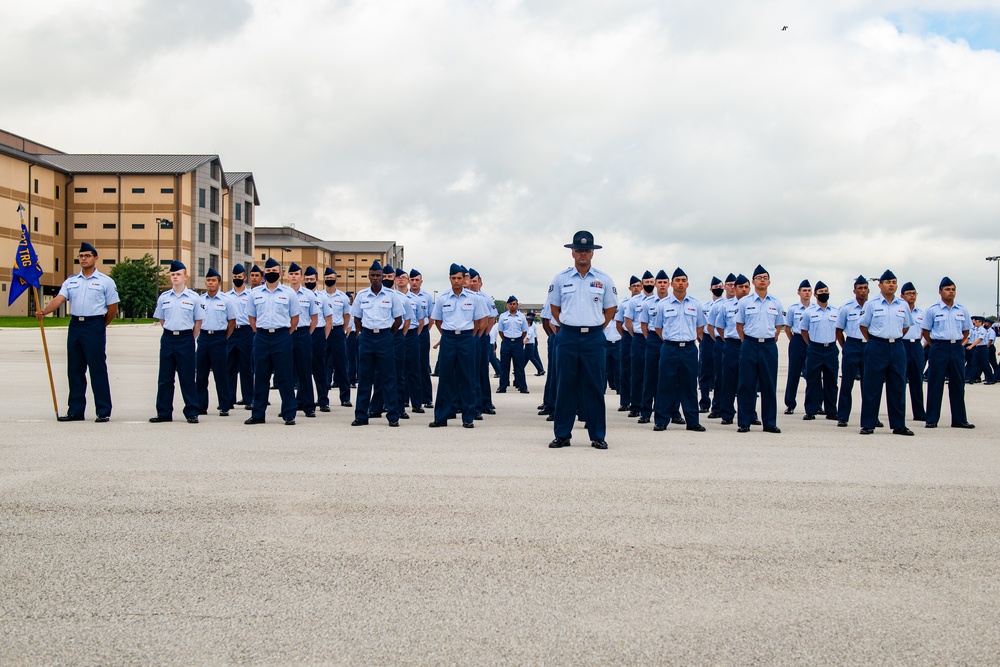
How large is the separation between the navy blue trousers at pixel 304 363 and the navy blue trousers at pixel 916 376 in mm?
8837

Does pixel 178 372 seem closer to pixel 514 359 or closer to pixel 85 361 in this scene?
pixel 85 361

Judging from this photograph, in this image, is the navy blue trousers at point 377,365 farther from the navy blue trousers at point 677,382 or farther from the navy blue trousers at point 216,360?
the navy blue trousers at point 677,382

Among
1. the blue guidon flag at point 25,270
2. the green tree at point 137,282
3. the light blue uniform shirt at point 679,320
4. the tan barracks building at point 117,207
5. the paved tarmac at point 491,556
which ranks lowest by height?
→ the paved tarmac at point 491,556

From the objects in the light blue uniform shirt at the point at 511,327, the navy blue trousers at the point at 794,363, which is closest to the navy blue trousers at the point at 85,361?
the light blue uniform shirt at the point at 511,327

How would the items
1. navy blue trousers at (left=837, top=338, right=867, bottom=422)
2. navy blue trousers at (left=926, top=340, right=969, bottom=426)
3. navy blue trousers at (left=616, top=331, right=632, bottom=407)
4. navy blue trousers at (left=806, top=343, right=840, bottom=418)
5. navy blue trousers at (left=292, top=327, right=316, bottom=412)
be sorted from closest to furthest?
navy blue trousers at (left=926, top=340, right=969, bottom=426), navy blue trousers at (left=292, top=327, right=316, bottom=412), navy blue trousers at (left=837, top=338, right=867, bottom=422), navy blue trousers at (left=806, top=343, right=840, bottom=418), navy blue trousers at (left=616, top=331, right=632, bottom=407)

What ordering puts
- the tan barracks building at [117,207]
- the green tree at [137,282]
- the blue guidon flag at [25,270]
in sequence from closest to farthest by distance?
1. the blue guidon flag at [25,270]
2. the green tree at [137,282]
3. the tan barracks building at [117,207]

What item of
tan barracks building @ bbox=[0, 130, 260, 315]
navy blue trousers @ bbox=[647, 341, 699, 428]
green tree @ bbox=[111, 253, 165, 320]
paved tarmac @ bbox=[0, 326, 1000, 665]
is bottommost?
paved tarmac @ bbox=[0, 326, 1000, 665]

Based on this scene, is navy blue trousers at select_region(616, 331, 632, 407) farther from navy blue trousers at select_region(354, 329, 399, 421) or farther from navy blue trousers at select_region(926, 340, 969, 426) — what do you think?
navy blue trousers at select_region(354, 329, 399, 421)

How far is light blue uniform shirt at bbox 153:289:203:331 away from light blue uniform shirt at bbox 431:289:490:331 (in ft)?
10.8

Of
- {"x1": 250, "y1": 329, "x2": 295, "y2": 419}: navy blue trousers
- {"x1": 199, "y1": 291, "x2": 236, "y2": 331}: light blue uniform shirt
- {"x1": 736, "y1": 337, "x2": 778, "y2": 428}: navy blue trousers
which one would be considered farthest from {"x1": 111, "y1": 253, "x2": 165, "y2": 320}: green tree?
{"x1": 736, "y1": 337, "x2": 778, "y2": 428}: navy blue trousers

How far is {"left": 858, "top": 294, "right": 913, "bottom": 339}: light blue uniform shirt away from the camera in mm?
12180

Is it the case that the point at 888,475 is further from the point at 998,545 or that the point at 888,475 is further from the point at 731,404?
the point at 731,404

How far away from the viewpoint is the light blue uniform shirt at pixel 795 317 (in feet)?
49.6

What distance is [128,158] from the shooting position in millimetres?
88375
